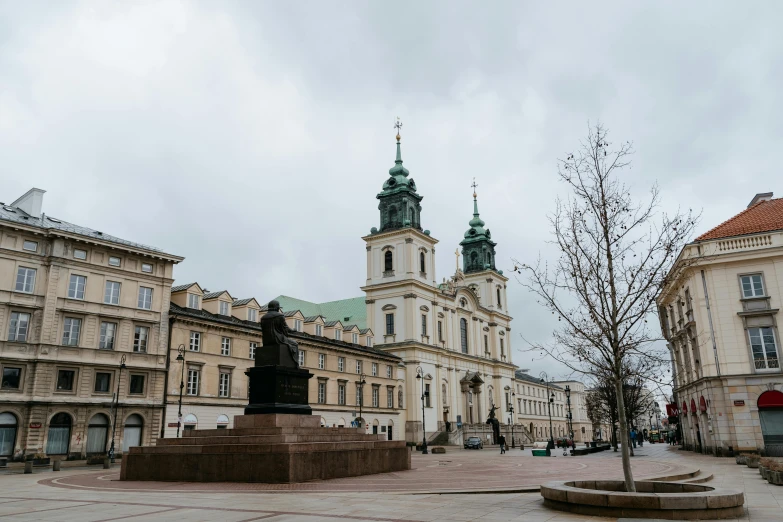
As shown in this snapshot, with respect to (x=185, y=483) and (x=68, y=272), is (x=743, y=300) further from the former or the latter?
(x=68, y=272)

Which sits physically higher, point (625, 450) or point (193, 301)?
point (193, 301)

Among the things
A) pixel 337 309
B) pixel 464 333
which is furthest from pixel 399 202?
pixel 464 333

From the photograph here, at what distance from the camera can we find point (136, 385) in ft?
129

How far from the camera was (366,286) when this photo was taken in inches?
2955

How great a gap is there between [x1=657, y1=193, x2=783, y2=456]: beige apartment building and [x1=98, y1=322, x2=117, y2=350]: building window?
3303 centimetres

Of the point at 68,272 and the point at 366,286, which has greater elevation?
the point at 366,286

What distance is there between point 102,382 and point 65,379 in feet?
7.34

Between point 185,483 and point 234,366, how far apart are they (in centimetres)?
2678

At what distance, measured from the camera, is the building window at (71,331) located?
121 ft

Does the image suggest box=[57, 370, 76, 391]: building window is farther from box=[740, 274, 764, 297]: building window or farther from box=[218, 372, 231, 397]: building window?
box=[740, 274, 764, 297]: building window

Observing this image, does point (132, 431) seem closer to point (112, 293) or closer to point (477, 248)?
point (112, 293)

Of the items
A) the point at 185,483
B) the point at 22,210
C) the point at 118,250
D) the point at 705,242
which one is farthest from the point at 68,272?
the point at 705,242

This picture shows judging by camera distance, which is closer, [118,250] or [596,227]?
[596,227]

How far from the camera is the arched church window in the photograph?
244 ft
